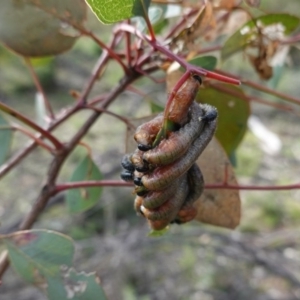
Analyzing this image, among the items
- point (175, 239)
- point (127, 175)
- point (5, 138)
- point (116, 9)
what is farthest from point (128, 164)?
point (175, 239)

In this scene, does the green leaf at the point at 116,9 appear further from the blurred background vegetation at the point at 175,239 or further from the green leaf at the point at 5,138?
the blurred background vegetation at the point at 175,239

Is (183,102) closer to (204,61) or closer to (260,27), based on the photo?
(204,61)

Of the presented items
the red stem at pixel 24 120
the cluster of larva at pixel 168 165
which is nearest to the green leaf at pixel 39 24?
the red stem at pixel 24 120

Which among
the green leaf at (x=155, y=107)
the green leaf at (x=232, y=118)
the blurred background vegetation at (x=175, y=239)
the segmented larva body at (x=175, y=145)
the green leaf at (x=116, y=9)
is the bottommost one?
the blurred background vegetation at (x=175, y=239)

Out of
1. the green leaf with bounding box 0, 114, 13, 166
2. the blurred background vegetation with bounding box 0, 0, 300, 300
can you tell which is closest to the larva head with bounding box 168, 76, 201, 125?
the green leaf with bounding box 0, 114, 13, 166

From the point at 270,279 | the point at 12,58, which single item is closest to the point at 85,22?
the point at 270,279

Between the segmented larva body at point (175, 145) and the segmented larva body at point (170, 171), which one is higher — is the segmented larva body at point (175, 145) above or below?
above

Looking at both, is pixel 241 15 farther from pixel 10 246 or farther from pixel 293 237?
pixel 293 237
